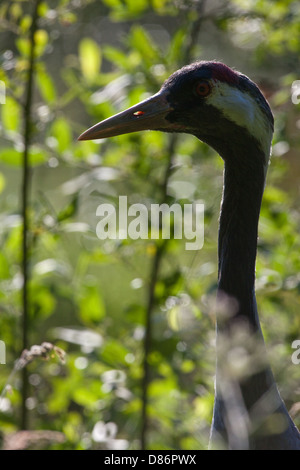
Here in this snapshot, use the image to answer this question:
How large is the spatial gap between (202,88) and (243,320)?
2.43 ft

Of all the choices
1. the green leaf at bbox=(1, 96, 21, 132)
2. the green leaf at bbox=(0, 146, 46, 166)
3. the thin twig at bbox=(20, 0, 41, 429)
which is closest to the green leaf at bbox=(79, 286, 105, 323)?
the thin twig at bbox=(20, 0, 41, 429)

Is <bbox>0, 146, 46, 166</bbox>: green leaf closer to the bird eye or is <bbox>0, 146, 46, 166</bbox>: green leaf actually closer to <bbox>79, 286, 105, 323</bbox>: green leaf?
<bbox>79, 286, 105, 323</bbox>: green leaf

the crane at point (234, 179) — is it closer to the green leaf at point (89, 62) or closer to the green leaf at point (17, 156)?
the green leaf at point (17, 156)

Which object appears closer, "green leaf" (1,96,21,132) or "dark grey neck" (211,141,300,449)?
"dark grey neck" (211,141,300,449)

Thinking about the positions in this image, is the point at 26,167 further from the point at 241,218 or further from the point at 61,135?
the point at 241,218

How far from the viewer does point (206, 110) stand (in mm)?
2533

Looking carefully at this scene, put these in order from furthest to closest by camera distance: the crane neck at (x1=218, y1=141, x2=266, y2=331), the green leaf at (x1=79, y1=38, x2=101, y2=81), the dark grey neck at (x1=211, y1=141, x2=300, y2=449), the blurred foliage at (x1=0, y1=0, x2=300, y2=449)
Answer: the green leaf at (x1=79, y1=38, x2=101, y2=81)
the blurred foliage at (x1=0, y1=0, x2=300, y2=449)
the crane neck at (x1=218, y1=141, x2=266, y2=331)
the dark grey neck at (x1=211, y1=141, x2=300, y2=449)

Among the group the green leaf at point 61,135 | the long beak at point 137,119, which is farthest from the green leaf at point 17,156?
the long beak at point 137,119

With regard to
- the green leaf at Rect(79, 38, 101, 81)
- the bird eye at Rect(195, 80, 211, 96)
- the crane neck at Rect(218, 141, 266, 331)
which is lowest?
the crane neck at Rect(218, 141, 266, 331)

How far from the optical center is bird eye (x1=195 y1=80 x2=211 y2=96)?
98.9 inches

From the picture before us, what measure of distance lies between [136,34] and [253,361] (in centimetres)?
160

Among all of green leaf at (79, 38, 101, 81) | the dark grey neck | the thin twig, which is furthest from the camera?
green leaf at (79, 38, 101, 81)

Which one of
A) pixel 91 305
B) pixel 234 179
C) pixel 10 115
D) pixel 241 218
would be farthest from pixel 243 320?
pixel 10 115

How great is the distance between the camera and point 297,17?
3.36m
